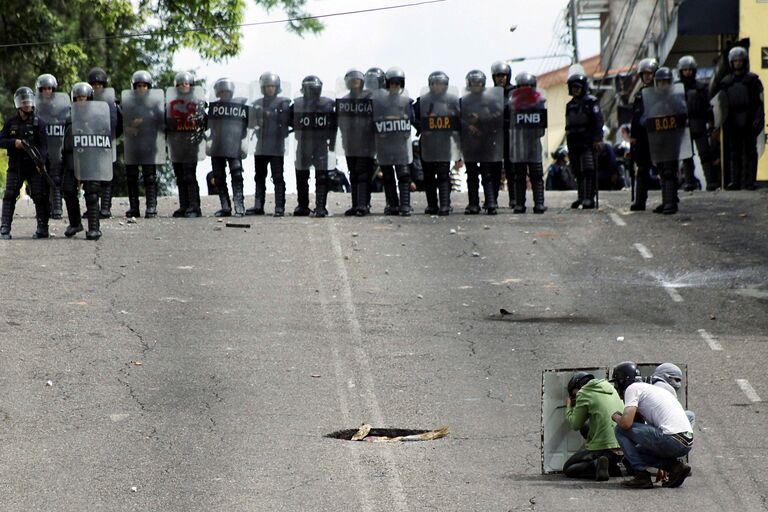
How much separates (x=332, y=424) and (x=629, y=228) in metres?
10.7

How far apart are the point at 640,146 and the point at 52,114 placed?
8.59m

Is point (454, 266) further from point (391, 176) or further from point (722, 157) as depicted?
point (722, 157)

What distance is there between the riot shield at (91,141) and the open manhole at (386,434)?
982cm

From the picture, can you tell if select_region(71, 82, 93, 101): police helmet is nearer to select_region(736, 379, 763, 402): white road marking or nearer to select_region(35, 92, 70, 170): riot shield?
select_region(35, 92, 70, 170): riot shield

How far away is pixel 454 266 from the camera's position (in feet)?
67.3

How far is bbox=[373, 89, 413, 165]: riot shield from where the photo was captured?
24547mm

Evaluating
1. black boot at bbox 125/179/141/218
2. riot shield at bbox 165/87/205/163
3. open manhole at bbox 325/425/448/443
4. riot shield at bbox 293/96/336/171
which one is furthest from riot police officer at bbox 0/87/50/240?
open manhole at bbox 325/425/448/443

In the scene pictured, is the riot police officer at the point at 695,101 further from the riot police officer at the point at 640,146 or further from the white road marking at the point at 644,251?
the white road marking at the point at 644,251

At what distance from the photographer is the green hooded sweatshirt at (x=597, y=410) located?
11562 millimetres

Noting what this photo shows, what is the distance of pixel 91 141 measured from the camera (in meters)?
22.1

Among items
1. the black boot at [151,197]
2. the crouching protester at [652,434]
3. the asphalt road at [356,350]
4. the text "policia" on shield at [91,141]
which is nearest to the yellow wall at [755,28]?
the asphalt road at [356,350]

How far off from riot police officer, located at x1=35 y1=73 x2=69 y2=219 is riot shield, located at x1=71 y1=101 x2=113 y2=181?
0.87m

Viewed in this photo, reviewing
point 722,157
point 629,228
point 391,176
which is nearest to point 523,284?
point 629,228

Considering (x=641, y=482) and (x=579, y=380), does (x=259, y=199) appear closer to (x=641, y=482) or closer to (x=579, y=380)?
(x=579, y=380)
